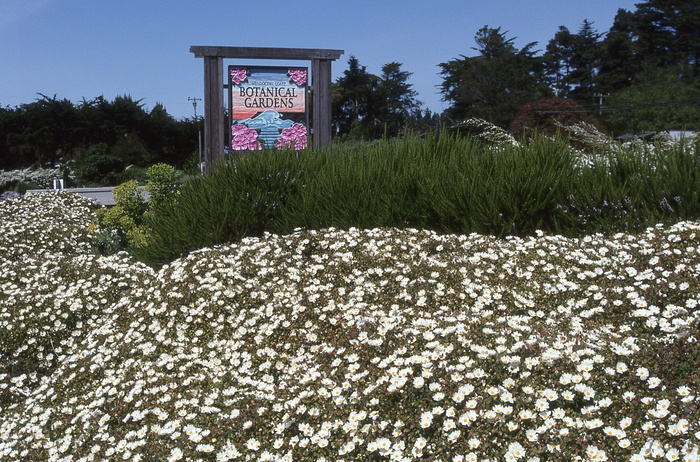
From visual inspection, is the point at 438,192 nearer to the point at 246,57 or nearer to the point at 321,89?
the point at 321,89

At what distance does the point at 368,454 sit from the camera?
3.14 m

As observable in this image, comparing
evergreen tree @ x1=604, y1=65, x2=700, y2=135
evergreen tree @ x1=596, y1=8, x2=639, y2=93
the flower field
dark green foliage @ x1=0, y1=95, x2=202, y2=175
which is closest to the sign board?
the flower field

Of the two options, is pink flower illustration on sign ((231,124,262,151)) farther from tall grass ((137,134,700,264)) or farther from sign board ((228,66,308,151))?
tall grass ((137,134,700,264))

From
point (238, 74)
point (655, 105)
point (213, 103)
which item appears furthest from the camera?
point (655, 105)

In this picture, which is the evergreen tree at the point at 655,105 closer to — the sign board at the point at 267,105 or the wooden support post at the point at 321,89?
the wooden support post at the point at 321,89

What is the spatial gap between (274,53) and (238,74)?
799 mm

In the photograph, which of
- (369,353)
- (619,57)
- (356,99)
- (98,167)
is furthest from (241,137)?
(619,57)

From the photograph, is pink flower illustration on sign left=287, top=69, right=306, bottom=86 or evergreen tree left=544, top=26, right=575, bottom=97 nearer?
pink flower illustration on sign left=287, top=69, right=306, bottom=86

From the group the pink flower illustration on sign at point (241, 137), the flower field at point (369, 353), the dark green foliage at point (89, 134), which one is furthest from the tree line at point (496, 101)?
the flower field at point (369, 353)

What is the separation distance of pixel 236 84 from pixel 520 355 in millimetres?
9340

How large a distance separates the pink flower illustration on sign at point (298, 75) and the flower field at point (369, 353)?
A: 6247 millimetres

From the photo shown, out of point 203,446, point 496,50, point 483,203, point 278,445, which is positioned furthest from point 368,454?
point 496,50

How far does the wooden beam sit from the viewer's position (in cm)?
1133

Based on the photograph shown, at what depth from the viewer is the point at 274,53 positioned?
460 inches
